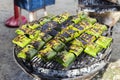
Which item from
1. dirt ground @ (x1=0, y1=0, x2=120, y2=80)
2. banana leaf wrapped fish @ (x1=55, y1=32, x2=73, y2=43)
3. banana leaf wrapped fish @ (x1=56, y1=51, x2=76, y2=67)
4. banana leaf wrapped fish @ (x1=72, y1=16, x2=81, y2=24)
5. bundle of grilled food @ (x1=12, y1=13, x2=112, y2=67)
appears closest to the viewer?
banana leaf wrapped fish @ (x1=56, y1=51, x2=76, y2=67)

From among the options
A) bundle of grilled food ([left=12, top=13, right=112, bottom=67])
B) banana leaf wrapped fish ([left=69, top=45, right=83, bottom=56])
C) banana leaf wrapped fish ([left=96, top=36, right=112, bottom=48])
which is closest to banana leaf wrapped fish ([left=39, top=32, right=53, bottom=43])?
bundle of grilled food ([left=12, top=13, right=112, bottom=67])

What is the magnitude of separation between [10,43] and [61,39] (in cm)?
169

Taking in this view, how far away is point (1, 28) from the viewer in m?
4.95

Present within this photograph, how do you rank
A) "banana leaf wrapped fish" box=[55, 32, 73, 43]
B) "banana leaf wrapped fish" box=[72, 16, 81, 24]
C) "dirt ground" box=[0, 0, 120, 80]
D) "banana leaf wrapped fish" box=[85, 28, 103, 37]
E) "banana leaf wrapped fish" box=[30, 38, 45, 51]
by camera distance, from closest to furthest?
1. "banana leaf wrapped fish" box=[30, 38, 45, 51]
2. "banana leaf wrapped fish" box=[55, 32, 73, 43]
3. "banana leaf wrapped fish" box=[85, 28, 103, 37]
4. "banana leaf wrapped fish" box=[72, 16, 81, 24]
5. "dirt ground" box=[0, 0, 120, 80]

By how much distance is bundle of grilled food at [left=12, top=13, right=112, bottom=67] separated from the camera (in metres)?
2.82

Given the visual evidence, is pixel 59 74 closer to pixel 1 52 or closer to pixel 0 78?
pixel 0 78

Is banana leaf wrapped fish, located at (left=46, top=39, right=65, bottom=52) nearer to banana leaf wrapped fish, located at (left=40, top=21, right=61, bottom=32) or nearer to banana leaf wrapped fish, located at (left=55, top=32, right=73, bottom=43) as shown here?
banana leaf wrapped fish, located at (left=55, top=32, right=73, bottom=43)

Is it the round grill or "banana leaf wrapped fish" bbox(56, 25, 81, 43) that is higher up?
"banana leaf wrapped fish" bbox(56, 25, 81, 43)

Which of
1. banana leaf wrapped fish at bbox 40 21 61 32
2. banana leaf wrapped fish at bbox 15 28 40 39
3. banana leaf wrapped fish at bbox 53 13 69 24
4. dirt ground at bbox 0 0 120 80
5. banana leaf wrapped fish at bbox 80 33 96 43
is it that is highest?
banana leaf wrapped fish at bbox 53 13 69 24

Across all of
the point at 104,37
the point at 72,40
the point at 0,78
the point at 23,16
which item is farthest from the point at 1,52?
the point at 104,37

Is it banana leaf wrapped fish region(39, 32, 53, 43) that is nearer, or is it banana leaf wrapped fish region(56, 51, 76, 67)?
banana leaf wrapped fish region(56, 51, 76, 67)

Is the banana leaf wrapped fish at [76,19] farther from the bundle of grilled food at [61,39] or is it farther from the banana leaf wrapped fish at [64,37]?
the banana leaf wrapped fish at [64,37]

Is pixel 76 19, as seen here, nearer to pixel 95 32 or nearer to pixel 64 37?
pixel 95 32

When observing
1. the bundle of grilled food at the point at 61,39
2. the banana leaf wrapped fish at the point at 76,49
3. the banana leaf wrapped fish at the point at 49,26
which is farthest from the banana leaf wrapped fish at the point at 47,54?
the banana leaf wrapped fish at the point at 49,26
